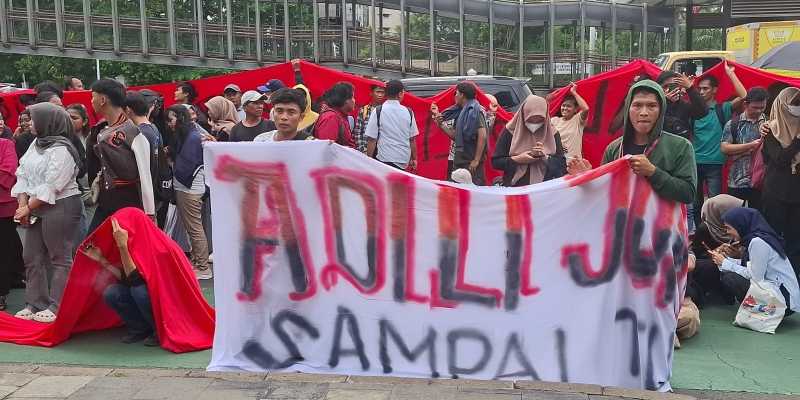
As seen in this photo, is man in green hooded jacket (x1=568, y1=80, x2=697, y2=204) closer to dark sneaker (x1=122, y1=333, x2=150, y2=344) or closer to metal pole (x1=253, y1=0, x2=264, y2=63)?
dark sneaker (x1=122, y1=333, x2=150, y2=344)

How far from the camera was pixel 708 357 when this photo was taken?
488 centimetres

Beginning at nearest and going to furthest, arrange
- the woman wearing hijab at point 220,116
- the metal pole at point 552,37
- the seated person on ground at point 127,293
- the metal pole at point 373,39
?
1. the seated person on ground at point 127,293
2. the woman wearing hijab at point 220,116
3. the metal pole at point 552,37
4. the metal pole at point 373,39

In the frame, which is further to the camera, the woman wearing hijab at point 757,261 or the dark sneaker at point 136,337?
the woman wearing hijab at point 757,261

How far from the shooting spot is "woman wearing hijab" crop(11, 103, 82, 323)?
17.9ft

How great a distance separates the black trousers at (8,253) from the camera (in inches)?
251

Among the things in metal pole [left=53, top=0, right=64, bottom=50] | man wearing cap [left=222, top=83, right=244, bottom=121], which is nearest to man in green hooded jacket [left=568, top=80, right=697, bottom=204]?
man wearing cap [left=222, top=83, right=244, bottom=121]

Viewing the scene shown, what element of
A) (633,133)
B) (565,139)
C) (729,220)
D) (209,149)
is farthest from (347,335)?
(565,139)

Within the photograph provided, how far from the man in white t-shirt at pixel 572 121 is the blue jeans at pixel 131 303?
4.25 meters

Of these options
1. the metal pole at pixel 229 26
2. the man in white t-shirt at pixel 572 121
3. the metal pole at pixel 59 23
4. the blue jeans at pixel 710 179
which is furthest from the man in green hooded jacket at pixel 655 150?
the metal pole at pixel 59 23

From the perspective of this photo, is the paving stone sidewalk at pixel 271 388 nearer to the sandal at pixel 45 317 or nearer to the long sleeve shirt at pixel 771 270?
the sandal at pixel 45 317

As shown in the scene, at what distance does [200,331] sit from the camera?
16.9ft

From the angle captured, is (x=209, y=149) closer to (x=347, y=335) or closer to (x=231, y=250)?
(x=231, y=250)

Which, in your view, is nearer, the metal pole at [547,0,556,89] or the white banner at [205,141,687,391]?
the white banner at [205,141,687,391]

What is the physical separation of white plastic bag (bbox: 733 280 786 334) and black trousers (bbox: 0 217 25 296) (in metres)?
5.50
